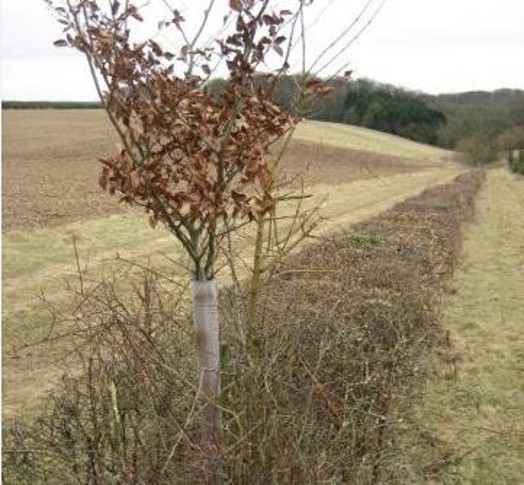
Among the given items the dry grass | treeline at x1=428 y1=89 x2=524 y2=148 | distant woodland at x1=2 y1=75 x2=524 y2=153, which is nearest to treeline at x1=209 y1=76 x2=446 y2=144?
distant woodland at x1=2 y1=75 x2=524 y2=153

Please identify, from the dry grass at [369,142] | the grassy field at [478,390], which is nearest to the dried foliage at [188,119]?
the grassy field at [478,390]

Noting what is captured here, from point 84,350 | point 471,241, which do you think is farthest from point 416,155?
point 84,350

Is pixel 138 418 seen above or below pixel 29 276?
above

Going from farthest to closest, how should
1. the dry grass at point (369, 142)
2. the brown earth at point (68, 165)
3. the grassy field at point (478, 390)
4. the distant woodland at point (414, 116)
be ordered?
the distant woodland at point (414, 116), the dry grass at point (369, 142), the brown earth at point (68, 165), the grassy field at point (478, 390)

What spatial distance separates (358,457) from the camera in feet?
15.5

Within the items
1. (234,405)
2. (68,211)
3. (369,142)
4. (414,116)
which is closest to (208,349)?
(234,405)

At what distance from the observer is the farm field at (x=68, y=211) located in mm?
8766

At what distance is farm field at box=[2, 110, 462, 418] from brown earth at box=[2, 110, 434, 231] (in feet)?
0.18

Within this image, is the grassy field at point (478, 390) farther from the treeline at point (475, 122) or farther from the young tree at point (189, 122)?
the treeline at point (475, 122)

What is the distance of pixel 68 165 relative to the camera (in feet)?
125

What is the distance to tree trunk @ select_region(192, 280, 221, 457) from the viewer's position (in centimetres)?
344

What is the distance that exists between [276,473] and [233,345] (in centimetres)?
127

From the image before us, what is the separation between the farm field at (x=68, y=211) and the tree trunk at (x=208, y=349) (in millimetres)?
884

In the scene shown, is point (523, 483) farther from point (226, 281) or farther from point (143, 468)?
point (226, 281)
